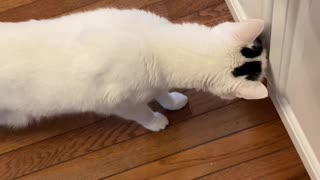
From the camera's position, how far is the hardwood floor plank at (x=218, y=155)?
1376 mm

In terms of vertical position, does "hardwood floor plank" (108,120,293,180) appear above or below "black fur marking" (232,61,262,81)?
below

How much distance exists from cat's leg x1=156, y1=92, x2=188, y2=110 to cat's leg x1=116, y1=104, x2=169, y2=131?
38mm

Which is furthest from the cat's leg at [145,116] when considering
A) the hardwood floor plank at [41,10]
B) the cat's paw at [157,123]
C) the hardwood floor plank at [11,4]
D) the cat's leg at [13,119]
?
the hardwood floor plank at [11,4]

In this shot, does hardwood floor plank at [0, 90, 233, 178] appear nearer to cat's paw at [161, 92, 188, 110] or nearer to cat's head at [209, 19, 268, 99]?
cat's paw at [161, 92, 188, 110]

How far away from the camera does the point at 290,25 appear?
95 cm

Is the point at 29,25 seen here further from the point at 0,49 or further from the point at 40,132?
the point at 40,132

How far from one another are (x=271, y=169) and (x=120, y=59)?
568mm

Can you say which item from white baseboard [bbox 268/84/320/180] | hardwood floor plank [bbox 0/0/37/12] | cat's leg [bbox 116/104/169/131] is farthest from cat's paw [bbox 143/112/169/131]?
hardwood floor plank [bbox 0/0/37/12]

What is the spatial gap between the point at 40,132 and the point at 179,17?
0.56 meters

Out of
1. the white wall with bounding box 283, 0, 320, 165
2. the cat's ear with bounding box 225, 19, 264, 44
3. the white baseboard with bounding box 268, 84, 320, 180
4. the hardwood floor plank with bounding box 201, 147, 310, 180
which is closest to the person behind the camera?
the white wall with bounding box 283, 0, 320, 165

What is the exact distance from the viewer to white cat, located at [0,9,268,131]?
1.06m

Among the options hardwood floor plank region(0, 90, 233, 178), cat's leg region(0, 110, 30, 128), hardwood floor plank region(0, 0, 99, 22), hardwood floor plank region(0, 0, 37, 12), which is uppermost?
hardwood floor plank region(0, 0, 37, 12)

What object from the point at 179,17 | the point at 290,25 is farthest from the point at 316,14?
the point at 179,17

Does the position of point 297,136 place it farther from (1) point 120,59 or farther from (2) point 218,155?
(1) point 120,59
